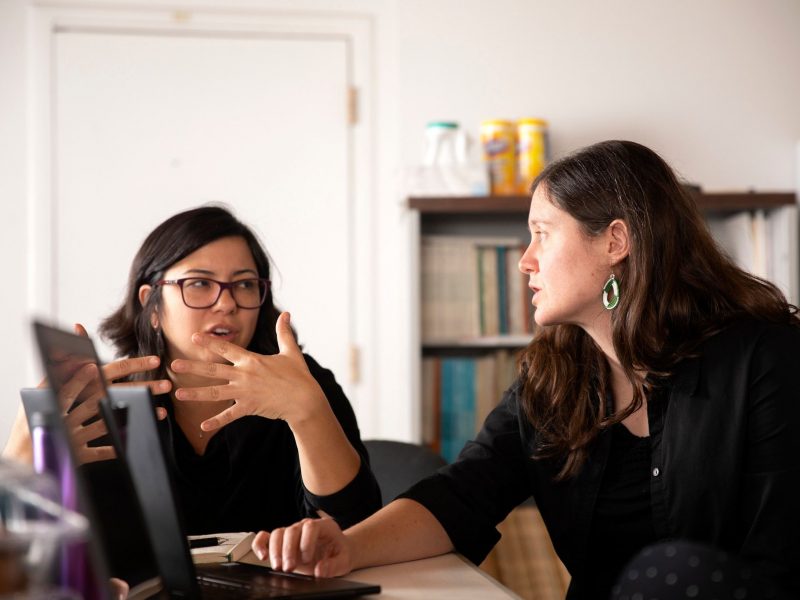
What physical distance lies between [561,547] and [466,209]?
4.93 feet

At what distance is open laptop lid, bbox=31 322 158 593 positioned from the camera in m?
0.56

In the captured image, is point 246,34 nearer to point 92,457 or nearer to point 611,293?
point 611,293

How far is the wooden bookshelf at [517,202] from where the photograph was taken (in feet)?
9.25

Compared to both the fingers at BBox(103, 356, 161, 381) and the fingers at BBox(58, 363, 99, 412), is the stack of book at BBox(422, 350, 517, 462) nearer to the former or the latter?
the fingers at BBox(103, 356, 161, 381)

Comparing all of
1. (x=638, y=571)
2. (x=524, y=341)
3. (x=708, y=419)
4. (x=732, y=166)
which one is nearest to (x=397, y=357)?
(x=524, y=341)

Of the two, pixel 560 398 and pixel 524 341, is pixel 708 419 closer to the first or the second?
pixel 560 398

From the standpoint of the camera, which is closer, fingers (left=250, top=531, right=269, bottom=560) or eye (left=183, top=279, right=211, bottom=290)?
fingers (left=250, top=531, right=269, bottom=560)

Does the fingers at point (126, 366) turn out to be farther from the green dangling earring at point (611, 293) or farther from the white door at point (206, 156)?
the white door at point (206, 156)

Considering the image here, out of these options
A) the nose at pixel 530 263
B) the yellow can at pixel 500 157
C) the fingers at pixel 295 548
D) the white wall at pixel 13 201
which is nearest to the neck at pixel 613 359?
the nose at pixel 530 263

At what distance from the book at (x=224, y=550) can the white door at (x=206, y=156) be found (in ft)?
6.19

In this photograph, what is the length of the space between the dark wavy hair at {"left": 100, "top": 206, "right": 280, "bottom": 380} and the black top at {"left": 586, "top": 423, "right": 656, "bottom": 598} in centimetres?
74

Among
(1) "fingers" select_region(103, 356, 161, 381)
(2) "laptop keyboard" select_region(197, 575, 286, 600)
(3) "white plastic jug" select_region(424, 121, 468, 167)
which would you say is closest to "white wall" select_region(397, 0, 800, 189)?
(3) "white plastic jug" select_region(424, 121, 468, 167)

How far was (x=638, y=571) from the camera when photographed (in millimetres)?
921

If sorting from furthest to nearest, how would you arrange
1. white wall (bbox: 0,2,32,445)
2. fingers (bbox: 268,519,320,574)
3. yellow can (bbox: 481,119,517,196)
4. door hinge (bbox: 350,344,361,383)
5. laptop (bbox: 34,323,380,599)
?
door hinge (bbox: 350,344,361,383), white wall (bbox: 0,2,32,445), yellow can (bbox: 481,119,517,196), fingers (bbox: 268,519,320,574), laptop (bbox: 34,323,380,599)
